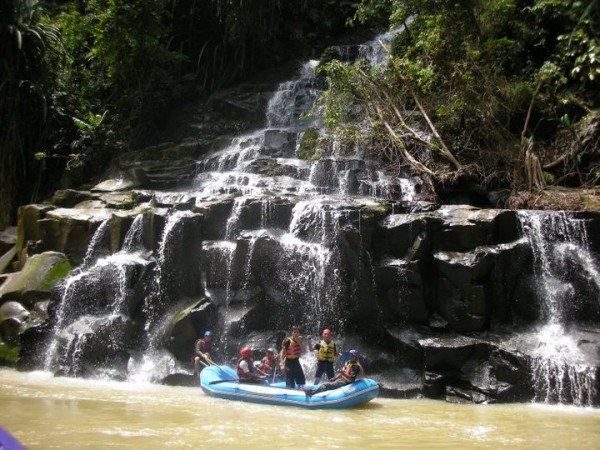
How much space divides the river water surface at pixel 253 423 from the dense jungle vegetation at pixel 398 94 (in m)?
6.59

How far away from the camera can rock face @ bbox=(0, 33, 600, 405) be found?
9.68 meters

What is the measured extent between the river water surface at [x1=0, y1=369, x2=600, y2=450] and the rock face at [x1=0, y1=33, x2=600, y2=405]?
95 cm

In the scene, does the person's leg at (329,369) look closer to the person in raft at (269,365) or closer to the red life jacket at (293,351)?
the red life jacket at (293,351)

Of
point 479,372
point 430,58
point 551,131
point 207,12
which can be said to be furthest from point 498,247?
point 207,12

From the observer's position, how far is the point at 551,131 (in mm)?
14617

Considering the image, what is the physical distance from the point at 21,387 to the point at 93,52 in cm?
1319

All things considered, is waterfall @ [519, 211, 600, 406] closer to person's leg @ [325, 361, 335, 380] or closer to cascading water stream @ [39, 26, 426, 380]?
person's leg @ [325, 361, 335, 380]

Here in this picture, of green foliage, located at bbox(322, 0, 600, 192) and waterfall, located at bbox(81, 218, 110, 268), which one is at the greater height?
green foliage, located at bbox(322, 0, 600, 192)

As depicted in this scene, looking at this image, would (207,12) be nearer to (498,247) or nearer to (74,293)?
(74,293)

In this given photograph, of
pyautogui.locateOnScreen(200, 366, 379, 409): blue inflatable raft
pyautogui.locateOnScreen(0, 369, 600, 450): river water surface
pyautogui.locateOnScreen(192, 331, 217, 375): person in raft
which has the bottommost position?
pyautogui.locateOnScreen(0, 369, 600, 450): river water surface

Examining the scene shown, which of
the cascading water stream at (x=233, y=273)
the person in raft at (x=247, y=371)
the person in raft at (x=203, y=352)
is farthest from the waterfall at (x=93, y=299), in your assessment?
the person in raft at (x=247, y=371)

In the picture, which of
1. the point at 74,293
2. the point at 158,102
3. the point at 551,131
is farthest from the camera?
the point at 158,102

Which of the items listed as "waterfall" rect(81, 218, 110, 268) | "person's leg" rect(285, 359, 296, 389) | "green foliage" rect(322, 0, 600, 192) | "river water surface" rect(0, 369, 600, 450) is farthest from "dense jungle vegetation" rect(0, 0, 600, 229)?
"person's leg" rect(285, 359, 296, 389)

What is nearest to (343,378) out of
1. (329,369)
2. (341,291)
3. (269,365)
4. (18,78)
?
(329,369)
